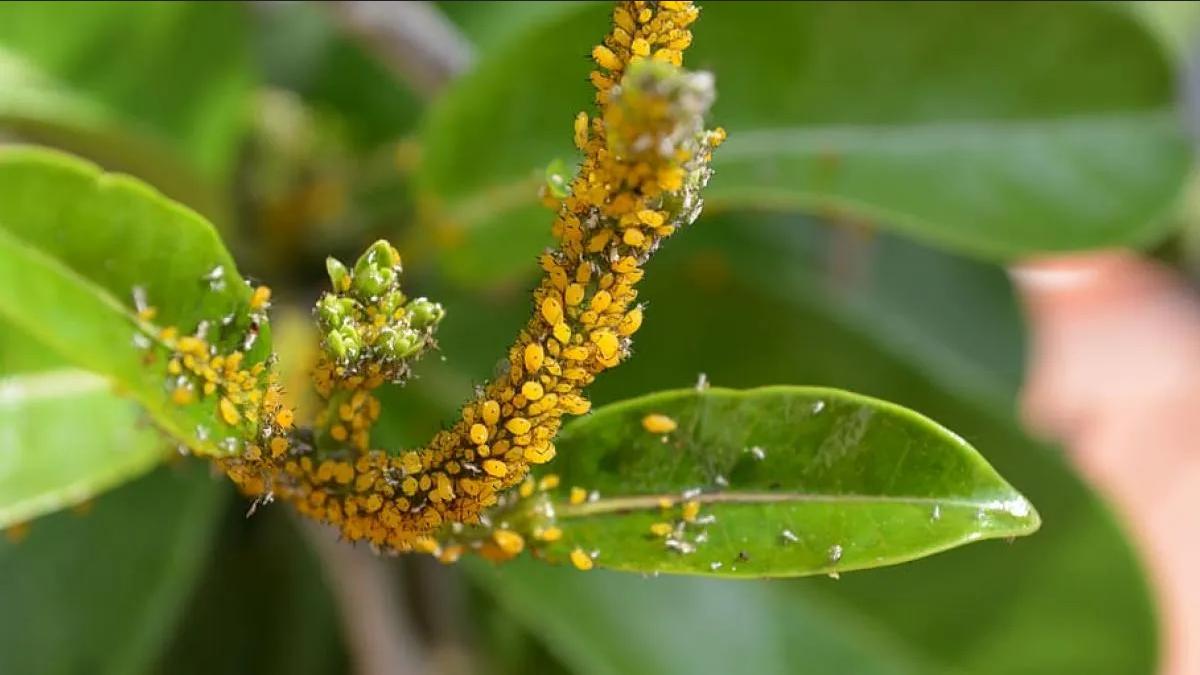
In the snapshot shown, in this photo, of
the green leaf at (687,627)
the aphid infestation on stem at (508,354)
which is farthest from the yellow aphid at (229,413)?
the green leaf at (687,627)

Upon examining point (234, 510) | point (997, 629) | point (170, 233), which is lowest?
point (234, 510)

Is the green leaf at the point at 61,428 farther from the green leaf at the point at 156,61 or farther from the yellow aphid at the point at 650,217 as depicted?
the yellow aphid at the point at 650,217

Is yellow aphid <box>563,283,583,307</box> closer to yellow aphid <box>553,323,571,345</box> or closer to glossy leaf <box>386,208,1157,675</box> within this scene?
yellow aphid <box>553,323,571,345</box>

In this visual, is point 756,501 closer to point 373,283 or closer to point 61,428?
point 373,283

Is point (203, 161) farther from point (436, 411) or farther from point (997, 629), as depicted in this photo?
point (997, 629)

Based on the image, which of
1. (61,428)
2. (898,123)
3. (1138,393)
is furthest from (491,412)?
(1138,393)

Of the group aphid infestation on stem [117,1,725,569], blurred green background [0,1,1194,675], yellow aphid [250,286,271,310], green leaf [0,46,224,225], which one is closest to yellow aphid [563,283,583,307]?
aphid infestation on stem [117,1,725,569]

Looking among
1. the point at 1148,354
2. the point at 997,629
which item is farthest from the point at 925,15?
the point at 1148,354
